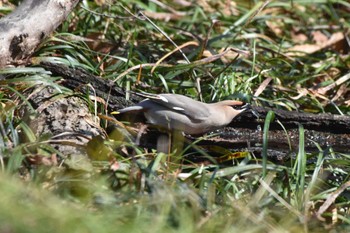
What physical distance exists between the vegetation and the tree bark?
0.45 ft

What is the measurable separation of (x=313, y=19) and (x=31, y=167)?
5.81 meters

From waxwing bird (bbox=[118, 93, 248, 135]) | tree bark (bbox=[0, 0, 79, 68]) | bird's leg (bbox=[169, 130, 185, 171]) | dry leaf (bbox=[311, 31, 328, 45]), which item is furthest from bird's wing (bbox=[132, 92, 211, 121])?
dry leaf (bbox=[311, 31, 328, 45])

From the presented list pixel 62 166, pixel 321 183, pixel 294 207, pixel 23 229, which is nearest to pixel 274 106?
pixel 321 183

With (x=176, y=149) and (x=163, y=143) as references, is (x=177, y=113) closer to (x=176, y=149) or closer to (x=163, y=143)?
(x=163, y=143)

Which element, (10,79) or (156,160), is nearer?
(156,160)

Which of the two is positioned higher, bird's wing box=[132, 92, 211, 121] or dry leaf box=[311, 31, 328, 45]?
bird's wing box=[132, 92, 211, 121]

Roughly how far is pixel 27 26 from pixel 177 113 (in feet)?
4.02

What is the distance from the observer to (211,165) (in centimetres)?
571

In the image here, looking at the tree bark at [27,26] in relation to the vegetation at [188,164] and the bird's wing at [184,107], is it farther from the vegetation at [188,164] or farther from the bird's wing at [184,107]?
the bird's wing at [184,107]

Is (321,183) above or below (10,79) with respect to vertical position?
below

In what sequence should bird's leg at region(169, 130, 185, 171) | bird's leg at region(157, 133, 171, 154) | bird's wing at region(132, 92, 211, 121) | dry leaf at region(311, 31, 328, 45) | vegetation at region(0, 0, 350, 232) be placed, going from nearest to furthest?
vegetation at region(0, 0, 350, 232) → bird's leg at region(169, 130, 185, 171) → bird's leg at region(157, 133, 171, 154) → bird's wing at region(132, 92, 211, 121) → dry leaf at region(311, 31, 328, 45)

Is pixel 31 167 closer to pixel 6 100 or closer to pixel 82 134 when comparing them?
pixel 82 134

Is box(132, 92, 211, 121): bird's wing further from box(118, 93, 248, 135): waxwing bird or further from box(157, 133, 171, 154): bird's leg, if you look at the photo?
box(157, 133, 171, 154): bird's leg

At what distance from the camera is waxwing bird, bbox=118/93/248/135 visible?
6.29m
